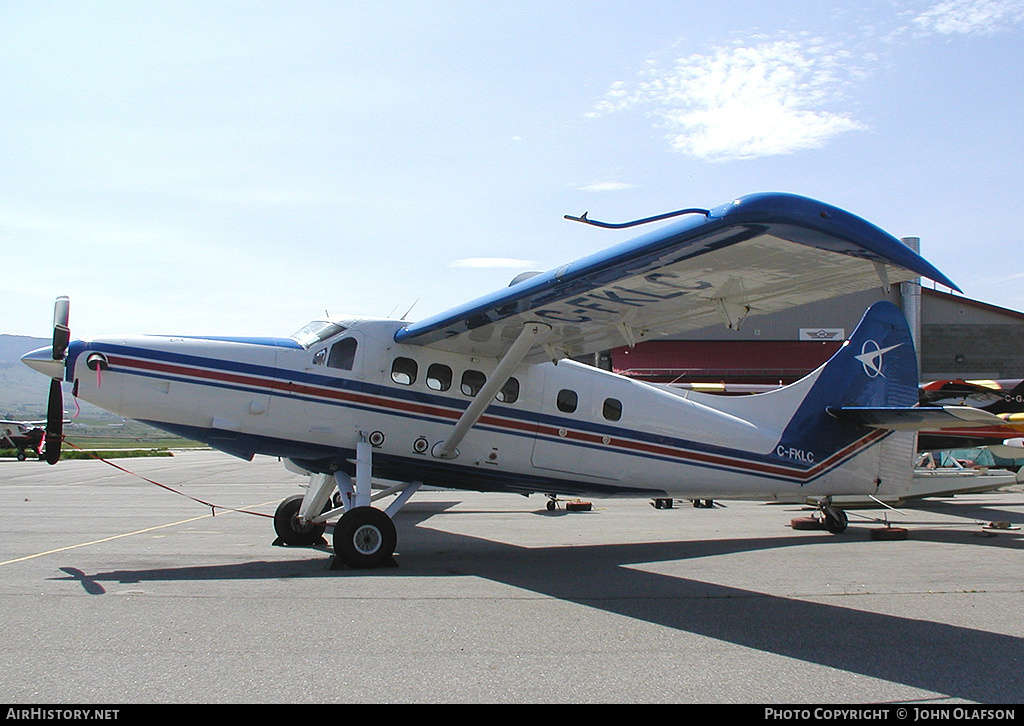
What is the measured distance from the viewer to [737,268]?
253 inches

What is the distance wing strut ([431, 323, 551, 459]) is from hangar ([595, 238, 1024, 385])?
27.9 metres

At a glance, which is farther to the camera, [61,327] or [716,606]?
[61,327]

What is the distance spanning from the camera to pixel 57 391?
8.73 m

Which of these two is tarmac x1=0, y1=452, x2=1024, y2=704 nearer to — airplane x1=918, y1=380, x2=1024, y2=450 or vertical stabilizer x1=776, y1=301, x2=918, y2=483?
vertical stabilizer x1=776, y1=301, x2=918, y2=483

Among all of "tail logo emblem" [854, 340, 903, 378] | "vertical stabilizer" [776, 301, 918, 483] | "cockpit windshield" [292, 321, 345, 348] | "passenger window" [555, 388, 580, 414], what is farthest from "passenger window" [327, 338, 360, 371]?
"tail logo emblem" [854, 340, 903, 378]

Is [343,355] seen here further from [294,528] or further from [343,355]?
[294,528]

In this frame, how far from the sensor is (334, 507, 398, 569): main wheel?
Answer: 27.2ft

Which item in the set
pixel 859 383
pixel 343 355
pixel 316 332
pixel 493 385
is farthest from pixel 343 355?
pixel 859 383

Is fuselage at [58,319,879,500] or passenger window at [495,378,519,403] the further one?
passenger window at [495,378,519,403]

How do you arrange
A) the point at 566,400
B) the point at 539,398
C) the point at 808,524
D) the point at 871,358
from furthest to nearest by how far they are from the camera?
1. the point at 808,524
2. the point at 871,358
3. the point at 566,400
4. the point at 539,398

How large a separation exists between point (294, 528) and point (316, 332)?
2.94 metres

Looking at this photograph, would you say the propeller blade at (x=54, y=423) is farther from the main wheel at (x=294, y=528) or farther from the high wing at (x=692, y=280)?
the high wing at (x=692, y=280)

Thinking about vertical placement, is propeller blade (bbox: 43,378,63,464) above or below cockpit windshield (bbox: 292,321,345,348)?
below

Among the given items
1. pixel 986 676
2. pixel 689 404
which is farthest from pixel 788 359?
pixel 986 676
